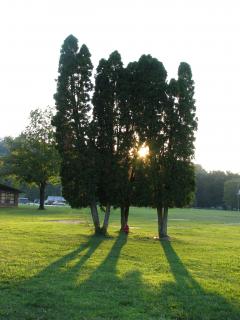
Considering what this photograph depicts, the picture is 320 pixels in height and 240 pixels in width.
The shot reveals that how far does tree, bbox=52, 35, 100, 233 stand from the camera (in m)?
25.8

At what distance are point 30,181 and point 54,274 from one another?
55729 millimetres

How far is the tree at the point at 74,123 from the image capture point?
25797 millimetres

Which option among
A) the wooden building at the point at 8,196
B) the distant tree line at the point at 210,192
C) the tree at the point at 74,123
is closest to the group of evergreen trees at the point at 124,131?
the tree at the point at 74,123

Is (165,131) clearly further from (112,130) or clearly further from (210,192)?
(210,192)

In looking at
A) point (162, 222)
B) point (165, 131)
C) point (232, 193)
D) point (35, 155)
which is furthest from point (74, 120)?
point (232, 193)

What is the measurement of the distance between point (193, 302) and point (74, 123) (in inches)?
680

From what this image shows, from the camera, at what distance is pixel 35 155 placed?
65.8 m

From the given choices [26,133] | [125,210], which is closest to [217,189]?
[26,133]

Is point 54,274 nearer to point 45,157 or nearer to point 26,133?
point 45,157

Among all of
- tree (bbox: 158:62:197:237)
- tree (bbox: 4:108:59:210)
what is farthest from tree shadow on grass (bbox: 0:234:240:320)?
tree (bbox: 4:108:59:210)

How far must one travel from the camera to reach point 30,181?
66938 mm

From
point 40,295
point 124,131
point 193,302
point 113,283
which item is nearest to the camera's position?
point 40,295

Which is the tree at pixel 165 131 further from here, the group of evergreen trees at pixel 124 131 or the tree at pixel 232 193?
the tree at pixel 232 193

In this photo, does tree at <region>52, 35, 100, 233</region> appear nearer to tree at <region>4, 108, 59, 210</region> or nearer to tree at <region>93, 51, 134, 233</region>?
tree at <region>93, 51, 134, 233</region>
